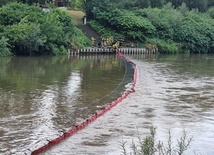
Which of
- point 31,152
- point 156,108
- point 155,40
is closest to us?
point 31,152

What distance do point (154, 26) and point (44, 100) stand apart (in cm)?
5205

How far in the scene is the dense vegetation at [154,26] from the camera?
63.4 m

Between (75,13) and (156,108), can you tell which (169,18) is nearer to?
(75,13)

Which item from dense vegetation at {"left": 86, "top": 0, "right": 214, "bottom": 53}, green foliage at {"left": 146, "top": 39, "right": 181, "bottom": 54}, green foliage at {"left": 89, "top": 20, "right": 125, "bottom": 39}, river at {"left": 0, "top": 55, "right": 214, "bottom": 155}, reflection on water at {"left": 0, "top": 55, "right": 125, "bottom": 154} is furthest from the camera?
green foliage at {"left": 146, "top": 39, "right": 181, "bottom": 54}

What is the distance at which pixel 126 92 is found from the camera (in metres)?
20.3

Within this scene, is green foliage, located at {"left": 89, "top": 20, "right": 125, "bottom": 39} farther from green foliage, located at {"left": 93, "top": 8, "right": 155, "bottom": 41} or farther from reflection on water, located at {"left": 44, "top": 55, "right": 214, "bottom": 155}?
reflection on water, located at {"left": 44, "top": 55, "right": 214, "bottom": 155}

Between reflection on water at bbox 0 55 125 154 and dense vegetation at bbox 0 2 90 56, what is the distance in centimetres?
1158

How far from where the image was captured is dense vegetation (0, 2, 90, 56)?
40.6 meters

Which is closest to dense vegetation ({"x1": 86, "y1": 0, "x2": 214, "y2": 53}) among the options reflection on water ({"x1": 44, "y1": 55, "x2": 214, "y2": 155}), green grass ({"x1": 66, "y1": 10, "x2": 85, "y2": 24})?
green grass ({"x1": 66, "y1": 10, "x2": 85, "y2": 24})

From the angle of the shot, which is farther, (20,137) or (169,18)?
(169,18)

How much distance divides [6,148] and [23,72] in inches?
666

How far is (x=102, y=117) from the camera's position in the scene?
14.7 metres

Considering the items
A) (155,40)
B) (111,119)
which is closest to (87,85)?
(111,119)

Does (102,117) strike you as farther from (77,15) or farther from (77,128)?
(77,15)
